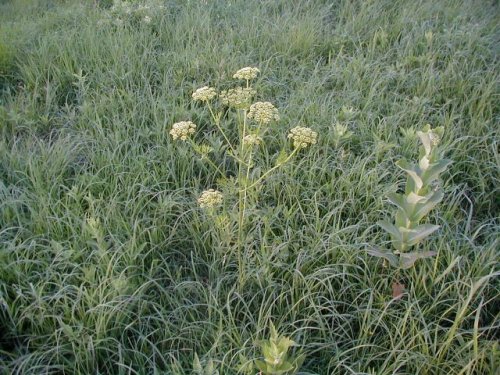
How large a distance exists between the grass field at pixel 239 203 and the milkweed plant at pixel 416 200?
0.13 m

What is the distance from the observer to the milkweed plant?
1.62 metres

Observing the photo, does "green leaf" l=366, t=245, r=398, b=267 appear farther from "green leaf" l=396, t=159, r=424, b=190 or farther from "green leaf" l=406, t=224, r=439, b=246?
"green leaf" l=396, t=159, r=424, b=190

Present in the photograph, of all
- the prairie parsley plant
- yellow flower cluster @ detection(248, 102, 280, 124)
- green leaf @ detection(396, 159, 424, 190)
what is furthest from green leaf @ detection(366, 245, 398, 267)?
yellow flower cluster @ detection(248, 102, 280, 124)

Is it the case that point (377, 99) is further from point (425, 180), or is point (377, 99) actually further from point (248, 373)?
point (248, 373)

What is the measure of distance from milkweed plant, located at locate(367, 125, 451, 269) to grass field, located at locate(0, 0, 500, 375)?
13cm

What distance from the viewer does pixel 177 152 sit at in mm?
2578

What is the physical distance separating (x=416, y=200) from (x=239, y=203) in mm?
703

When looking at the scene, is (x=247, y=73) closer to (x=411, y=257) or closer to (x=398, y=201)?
(x=398, y=201)

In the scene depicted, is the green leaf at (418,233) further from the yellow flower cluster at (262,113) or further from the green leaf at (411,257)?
the yellow flower cluster at (262,113)

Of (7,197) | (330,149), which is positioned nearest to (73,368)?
(7,197)

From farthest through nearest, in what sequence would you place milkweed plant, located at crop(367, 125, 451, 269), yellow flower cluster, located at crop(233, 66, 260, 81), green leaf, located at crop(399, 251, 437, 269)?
yellow flower cluster, located at crop(233, 66, 260, 81)
green leaf, located at crop(399, 251, 437, 269)
milkweed plant, located at crop(367, 125, 451, 269)

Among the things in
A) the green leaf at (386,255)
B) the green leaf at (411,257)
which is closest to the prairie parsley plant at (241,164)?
the green leaf at (386,255)

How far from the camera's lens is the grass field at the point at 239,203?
65.1 inches

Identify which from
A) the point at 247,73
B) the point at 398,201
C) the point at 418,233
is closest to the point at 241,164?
the point at 247,73
